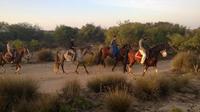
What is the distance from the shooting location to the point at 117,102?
1678 cm

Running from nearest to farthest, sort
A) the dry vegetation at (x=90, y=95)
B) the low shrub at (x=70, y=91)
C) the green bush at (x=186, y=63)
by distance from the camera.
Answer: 1. the dry vegetation at (x=90, y=95)
2. the low shrub at (x=70, y=91)
3. the green bush at (x=186, y=63)

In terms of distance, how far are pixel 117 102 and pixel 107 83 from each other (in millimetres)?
3050

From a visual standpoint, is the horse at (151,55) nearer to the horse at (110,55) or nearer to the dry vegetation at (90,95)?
the horse at (110,55)

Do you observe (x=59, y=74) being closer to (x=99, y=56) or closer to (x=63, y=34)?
(x=99, y=56)

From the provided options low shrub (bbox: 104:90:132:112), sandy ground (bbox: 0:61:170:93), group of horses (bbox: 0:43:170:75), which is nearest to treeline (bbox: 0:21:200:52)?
sandy ground (bbox: 0:61:170:93)

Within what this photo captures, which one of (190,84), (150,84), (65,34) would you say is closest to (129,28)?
(65,34)

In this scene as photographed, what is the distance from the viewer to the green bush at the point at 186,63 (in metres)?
28.6

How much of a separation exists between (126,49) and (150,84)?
392 inches

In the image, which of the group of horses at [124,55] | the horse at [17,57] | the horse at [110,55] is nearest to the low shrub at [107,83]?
the group of horses at [124,55]

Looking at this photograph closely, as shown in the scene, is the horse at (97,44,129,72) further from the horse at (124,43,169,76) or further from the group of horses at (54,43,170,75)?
the horse at (124,43,169,76)

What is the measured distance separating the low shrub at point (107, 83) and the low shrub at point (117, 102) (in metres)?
2.02

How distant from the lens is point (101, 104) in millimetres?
17625

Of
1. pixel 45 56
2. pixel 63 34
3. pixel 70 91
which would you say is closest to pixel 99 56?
pixel 45 56

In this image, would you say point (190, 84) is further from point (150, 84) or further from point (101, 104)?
point (101, 104)
